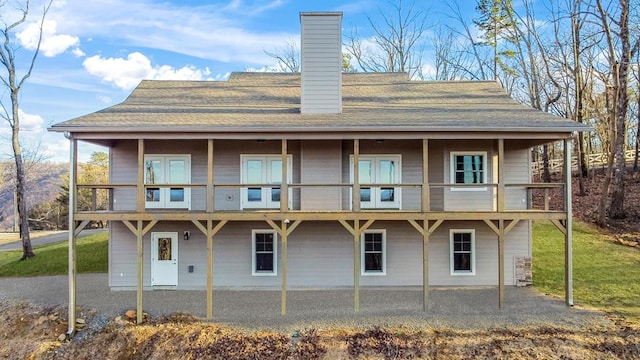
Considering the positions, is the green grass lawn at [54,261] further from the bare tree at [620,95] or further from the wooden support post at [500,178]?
the bare tree at [620,95]

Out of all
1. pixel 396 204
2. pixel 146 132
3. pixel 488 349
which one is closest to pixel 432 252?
pixel 396 204

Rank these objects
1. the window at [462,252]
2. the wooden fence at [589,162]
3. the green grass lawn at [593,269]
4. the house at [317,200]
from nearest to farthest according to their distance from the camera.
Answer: the green grass lawn at [593,269]
the house at [317,200]
the window at [462,252]
the wooden fence at [589,162]

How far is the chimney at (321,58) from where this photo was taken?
12625 millimetres

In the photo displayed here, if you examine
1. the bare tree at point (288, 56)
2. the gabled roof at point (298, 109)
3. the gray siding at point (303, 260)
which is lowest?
the gray siding at point (303, 260)

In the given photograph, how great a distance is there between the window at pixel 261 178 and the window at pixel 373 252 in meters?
3.18

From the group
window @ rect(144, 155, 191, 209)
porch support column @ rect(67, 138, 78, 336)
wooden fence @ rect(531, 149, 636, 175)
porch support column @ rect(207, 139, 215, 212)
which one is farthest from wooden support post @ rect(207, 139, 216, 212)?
wooden fence @ rect(531, 149, 636, 175)

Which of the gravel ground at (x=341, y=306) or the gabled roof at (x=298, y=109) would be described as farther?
the gabled roof at (x=298, y=109)

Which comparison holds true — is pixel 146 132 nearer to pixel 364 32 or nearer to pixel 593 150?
pixel 364 32

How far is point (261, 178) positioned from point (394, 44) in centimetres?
2402

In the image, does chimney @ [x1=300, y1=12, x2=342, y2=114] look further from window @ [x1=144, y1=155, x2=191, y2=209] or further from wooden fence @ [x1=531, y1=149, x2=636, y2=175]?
wooden fence @ [x1=531, y1=149, x2=636, y2=175]

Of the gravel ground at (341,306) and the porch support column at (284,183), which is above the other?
the porch support column at (284,183)

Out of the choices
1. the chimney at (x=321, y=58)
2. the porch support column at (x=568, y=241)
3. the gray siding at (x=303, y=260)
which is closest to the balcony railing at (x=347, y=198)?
the gray siding at (x=303, y=260)

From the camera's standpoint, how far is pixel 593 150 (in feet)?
125

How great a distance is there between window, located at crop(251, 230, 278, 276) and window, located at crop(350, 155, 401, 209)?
3.25 m
